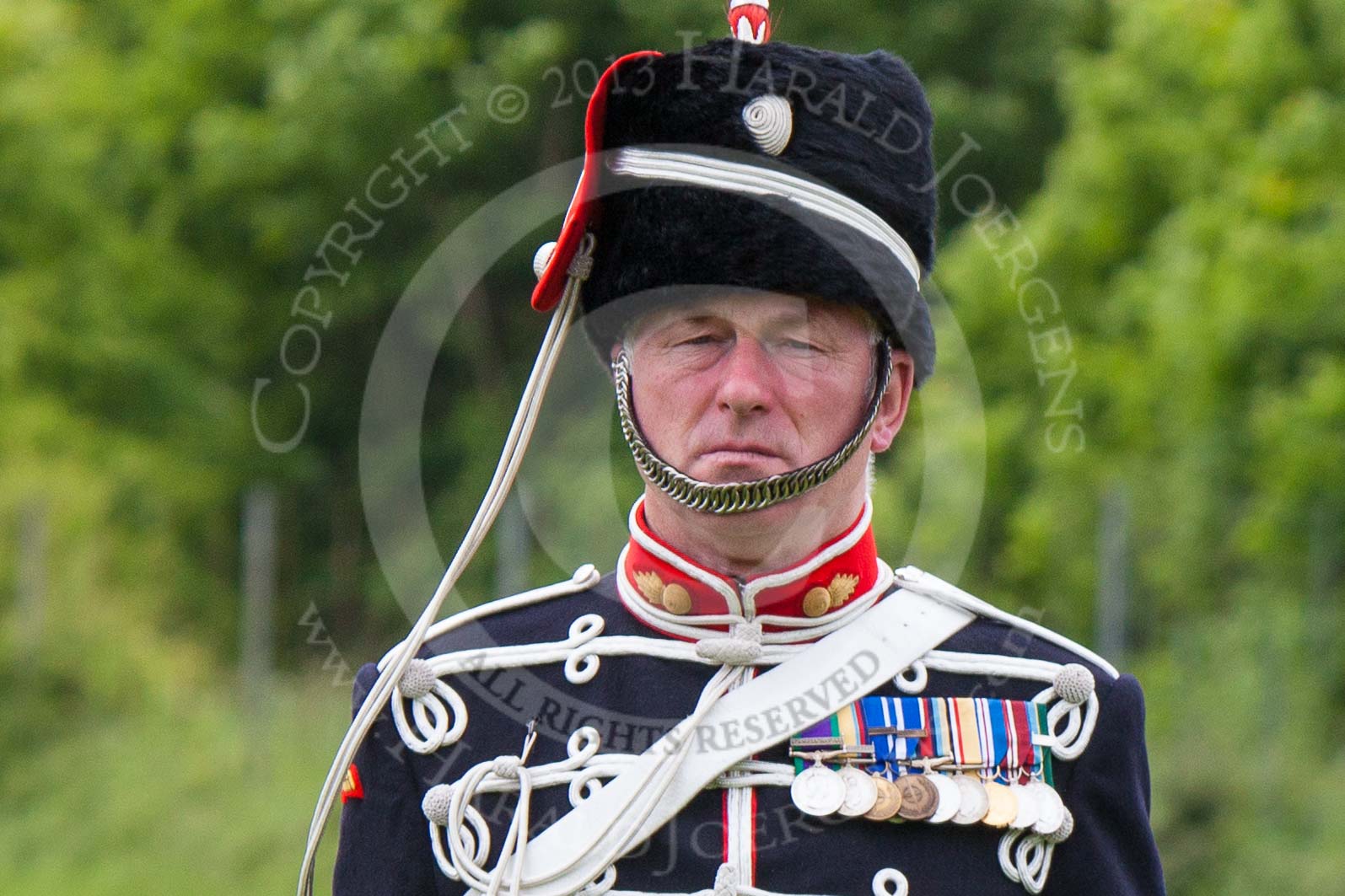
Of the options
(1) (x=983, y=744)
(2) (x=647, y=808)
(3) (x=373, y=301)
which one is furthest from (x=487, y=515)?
(3) (x=373, y=301)

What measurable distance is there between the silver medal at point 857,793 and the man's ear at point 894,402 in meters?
0.50

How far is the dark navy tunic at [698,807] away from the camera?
9.32 feet

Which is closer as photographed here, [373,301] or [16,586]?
[16,586]

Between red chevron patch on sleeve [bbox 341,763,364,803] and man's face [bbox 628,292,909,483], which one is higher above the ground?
man's face [bbox 628,292,909,483]

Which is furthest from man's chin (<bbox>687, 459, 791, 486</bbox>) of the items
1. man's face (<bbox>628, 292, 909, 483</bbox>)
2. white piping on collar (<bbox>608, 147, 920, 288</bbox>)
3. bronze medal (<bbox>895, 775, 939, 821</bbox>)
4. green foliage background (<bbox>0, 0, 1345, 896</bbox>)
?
green foliage background (<bbox>0, 0, 1345, 896</bbox>)

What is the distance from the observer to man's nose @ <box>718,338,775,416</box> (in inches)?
111

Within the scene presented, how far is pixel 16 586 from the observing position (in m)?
9.76

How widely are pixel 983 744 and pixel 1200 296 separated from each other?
7.20 m

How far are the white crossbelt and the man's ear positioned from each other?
10.2 inches

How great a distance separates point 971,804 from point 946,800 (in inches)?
1.5

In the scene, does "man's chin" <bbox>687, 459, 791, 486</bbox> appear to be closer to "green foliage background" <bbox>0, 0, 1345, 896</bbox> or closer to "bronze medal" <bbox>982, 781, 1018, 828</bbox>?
"bronze medal" <bbox>982, 781, 1018, 828</bbox>

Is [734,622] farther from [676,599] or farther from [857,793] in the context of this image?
[857,793]

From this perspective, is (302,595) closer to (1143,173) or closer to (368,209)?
(368,209)

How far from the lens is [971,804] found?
2.87 m
